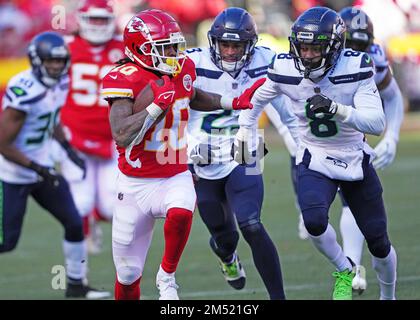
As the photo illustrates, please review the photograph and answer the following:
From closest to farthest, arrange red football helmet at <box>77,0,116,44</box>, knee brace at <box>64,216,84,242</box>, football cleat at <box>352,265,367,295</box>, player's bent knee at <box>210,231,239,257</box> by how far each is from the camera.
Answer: football cleat at <box>352,265,367,295</box> < player's bent knee at <box>210,231,239,257</box> < knee brace at <box>64,216,84,242</box> < red football helmet at <box>77,0,116,44</box>

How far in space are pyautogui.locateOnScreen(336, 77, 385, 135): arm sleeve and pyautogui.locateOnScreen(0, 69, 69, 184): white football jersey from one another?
2.71m

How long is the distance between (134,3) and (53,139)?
9683 mm

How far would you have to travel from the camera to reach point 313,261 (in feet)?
28.7

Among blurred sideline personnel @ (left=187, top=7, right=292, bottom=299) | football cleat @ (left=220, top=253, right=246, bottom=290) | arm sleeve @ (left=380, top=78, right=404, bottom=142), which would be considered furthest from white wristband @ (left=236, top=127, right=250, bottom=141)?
arm sleeve @ (left=380, top=78, right=404, bottom=142)

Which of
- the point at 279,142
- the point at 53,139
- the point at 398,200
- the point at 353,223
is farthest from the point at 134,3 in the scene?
the point at 353,223

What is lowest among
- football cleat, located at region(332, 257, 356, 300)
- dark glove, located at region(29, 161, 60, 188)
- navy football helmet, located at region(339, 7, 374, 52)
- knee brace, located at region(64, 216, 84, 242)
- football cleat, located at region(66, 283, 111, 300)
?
football cleat, located at region(66, 283, 111, 300)

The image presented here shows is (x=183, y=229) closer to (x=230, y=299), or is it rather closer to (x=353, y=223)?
(x=230, y=299)

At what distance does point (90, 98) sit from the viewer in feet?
33.1

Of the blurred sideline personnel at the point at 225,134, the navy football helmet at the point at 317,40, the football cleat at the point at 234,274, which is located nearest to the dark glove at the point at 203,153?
the blurred sideline personnel at the point at 225,134

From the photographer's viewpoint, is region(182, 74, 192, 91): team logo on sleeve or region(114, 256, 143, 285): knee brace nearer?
region(114, 256, 143, 285): knee brace

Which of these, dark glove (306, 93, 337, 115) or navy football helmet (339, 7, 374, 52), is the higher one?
dark glove (306, 93, 337, 115)

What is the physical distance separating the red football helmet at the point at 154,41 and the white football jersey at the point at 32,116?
75.9 inches

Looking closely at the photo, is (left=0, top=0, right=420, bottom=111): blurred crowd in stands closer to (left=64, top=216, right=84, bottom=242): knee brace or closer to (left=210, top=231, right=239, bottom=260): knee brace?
(left=64, top=216, right=84, bottom=242): knee brace

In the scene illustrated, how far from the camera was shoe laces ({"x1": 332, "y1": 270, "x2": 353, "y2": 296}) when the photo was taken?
639 cm
